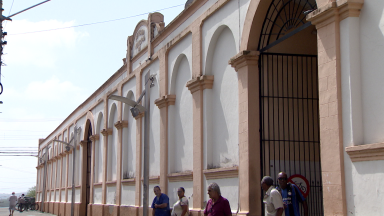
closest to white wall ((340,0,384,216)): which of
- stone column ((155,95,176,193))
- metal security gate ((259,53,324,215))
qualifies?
metal security gate ((259,53,324,215))

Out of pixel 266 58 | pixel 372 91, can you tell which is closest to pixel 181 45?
pixel 266 58

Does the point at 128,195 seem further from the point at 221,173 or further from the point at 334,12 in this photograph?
the point at 334,12

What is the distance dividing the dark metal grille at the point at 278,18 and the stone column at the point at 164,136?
208 inches

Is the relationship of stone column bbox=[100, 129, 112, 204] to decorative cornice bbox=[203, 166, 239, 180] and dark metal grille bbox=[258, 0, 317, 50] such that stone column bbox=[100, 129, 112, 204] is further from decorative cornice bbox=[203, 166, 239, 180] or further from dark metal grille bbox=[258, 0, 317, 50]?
dark metal grille bbox=[258, 0, 317, 50]

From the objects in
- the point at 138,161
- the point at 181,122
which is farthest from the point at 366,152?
the point at 138,161

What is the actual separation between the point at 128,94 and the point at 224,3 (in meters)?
9.61

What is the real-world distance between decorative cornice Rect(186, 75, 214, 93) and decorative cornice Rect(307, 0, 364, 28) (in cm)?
484

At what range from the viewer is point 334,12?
797 cm

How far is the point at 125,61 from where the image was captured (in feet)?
73.7

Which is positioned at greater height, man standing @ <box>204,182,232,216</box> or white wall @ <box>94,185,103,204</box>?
man standing @ <box>204,182,232,216</box>

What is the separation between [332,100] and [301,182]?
3.07 m

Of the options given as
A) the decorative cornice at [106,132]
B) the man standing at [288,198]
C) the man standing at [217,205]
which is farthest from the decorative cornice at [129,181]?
the man standing at [217,205]

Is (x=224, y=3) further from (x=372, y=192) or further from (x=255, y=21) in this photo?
(x=372, y=192)

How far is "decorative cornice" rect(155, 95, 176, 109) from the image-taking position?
52.0ft
